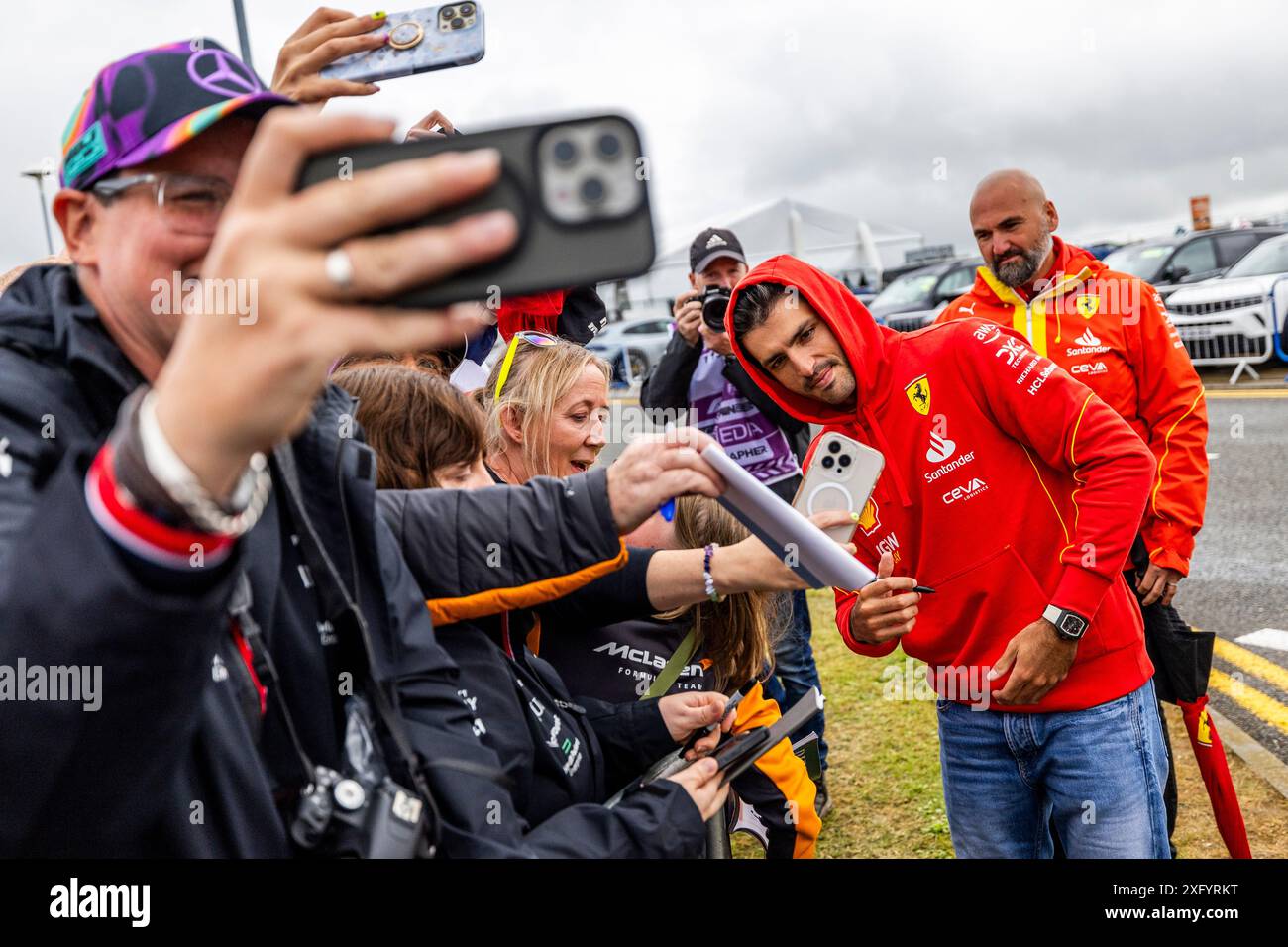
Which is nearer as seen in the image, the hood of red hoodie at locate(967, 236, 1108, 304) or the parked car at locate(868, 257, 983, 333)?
the hood of red hoodie at locate(967, 236, 1108, 304)

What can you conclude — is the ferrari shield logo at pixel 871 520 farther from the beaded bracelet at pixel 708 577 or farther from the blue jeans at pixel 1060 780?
the beaded bracelet at pixel 708 577

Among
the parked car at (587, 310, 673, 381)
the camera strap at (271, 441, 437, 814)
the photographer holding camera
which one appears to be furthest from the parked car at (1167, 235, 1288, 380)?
the camera strap at (271, 441, 437, 814)

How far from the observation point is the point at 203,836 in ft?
3.42

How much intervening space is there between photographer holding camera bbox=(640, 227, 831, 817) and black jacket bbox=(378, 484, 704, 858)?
264 cm

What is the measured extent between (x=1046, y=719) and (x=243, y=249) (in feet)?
7.37

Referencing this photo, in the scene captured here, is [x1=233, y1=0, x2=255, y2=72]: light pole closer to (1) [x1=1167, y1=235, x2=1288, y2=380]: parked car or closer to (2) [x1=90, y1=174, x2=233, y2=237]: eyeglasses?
(2) [x1=90, y1=174, x2=233, y2=237]: eyeglasses

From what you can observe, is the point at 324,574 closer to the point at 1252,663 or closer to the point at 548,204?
the point at 548,204

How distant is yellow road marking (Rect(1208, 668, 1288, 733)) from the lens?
4137 millimetres

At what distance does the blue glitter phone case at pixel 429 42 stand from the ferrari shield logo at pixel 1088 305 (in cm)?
219
